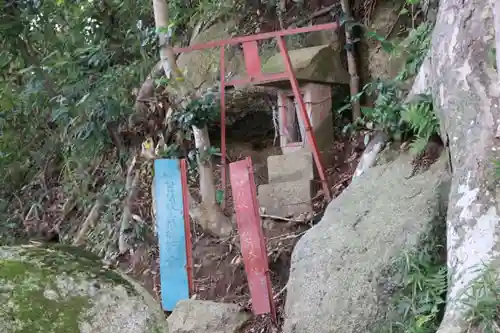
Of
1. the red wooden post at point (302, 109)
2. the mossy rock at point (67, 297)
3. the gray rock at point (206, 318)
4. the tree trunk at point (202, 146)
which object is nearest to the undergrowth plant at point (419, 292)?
the gray rock at point (206, 318)

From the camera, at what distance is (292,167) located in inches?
234

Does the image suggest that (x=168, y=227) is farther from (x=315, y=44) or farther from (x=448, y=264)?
(x=315, y=44)

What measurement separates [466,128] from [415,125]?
30.5 inches

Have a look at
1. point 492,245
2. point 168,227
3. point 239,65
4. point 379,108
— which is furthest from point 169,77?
point 492,245

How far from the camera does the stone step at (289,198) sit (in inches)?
228

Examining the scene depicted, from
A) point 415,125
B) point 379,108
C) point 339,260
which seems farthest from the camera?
point 379,108

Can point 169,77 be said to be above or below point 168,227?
above

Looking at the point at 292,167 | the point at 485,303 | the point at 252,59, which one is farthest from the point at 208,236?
the point at 485,303

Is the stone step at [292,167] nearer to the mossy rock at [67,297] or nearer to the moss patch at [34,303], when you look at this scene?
the mossy rock at [67,297]

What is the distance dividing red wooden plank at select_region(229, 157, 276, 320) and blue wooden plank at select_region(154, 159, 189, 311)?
65cm

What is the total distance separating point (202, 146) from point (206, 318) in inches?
87.3

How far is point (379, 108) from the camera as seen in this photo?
4.97 meters

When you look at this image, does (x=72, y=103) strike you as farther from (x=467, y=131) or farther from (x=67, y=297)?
(x=67, y=297)

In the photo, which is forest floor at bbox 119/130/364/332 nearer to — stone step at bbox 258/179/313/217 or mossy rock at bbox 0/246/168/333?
stone step at bbox 258/179/313/217
